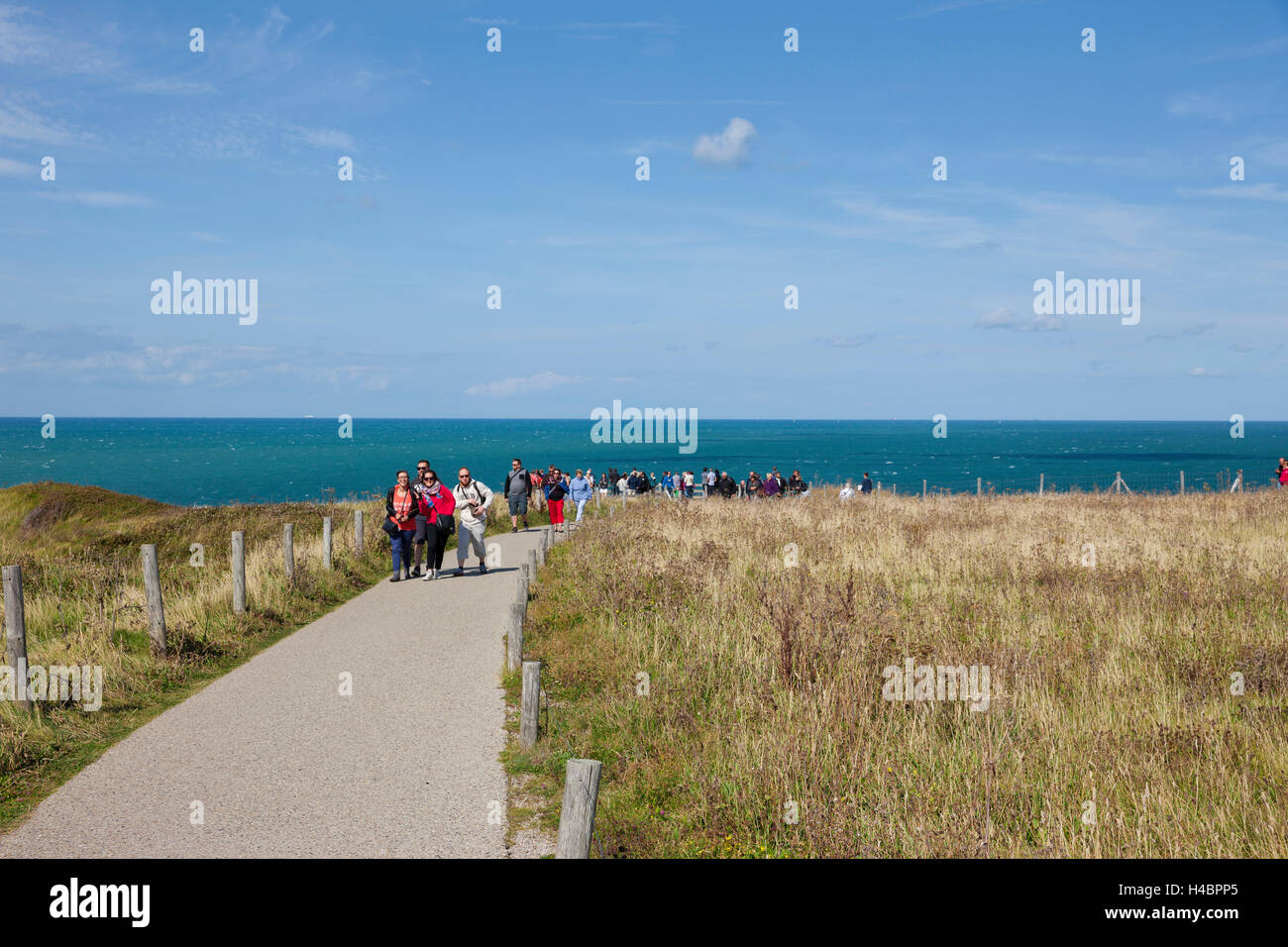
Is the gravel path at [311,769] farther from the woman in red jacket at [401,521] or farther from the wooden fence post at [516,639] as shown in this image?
the woman in red jacket at [401,521]

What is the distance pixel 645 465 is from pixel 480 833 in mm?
113367

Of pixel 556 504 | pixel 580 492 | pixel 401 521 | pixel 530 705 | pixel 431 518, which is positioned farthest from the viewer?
pixel 580 492

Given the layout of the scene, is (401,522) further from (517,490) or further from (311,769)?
(311,769)

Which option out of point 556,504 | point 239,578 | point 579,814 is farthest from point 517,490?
point 579,814

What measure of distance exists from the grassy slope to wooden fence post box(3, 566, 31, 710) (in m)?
0.20

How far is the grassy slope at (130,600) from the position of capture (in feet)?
25.0

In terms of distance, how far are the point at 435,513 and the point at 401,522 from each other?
0.68m

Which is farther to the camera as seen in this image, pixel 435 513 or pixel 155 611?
pixel 435 513

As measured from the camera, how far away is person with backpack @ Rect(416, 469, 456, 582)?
666 inches

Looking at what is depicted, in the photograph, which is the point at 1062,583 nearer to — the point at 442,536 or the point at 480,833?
the point at 480,833

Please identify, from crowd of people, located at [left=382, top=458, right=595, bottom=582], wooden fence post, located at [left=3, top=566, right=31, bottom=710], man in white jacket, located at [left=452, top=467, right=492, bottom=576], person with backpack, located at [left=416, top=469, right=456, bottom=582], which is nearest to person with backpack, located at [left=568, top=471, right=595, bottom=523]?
crowd of people, located at [left=382, top=458, right=595, bottom=582]

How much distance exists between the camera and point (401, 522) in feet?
55.0

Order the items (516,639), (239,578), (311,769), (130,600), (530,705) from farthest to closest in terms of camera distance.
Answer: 1. (239,578)
2. (130,600)
3. (516,639)
4. (530,705)
5. (311,769)

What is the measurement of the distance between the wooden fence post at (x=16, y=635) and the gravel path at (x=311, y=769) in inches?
41.6
